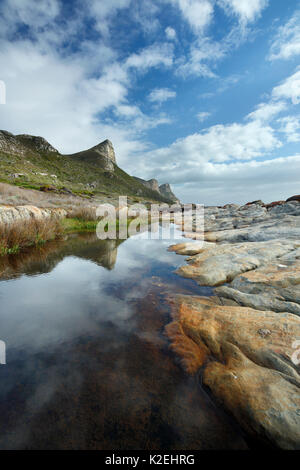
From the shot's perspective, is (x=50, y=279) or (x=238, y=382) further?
(x=50, y=279)

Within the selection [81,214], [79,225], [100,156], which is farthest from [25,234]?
[100,156]

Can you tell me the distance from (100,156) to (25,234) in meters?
123

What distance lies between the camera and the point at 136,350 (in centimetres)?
286

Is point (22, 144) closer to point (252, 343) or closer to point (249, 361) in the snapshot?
point (252, 343)

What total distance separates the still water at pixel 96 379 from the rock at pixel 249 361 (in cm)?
20

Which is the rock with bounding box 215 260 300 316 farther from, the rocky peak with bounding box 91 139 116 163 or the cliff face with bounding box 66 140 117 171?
the rocky peak with bounding box 91 139 116 163

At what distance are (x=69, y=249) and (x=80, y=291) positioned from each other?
16.3 feet

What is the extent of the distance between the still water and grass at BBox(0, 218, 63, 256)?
3802 millimetres

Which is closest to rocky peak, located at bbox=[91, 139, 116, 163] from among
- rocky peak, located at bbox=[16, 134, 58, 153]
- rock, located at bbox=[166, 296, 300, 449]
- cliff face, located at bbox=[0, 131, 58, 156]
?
rocky peak, located at bbox=[16, 134, 58, 153]

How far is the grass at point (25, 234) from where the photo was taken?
773 cm

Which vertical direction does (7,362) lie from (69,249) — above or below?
below

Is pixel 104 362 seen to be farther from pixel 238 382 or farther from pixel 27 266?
pixel 27 266

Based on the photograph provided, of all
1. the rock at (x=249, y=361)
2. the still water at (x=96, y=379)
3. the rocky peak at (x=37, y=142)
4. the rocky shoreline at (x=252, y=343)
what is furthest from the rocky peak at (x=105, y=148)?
the rock at (x=249, y=361)
